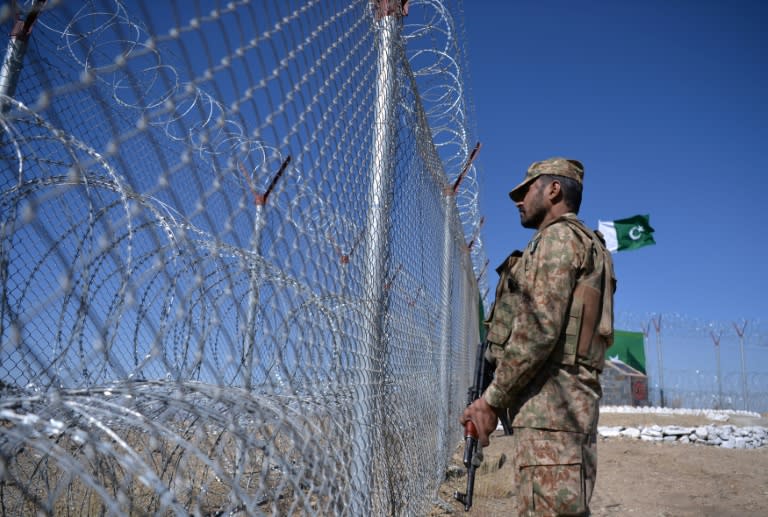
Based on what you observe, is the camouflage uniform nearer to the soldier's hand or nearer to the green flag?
the soldier's hand

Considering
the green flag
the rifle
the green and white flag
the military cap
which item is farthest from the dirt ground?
the green flag

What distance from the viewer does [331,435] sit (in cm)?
157

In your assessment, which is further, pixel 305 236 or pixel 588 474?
pixel 588 474

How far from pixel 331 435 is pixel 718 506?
5.26m

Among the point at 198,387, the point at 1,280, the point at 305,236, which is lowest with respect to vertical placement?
the point at 198,387

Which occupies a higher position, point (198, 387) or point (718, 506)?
point (198, 387)

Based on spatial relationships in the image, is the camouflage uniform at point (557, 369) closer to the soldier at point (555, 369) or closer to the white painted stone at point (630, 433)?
the soldier at point (555, 369)

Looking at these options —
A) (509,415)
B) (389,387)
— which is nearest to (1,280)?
(389,387)

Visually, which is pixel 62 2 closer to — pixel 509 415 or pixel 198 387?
Result: pixel 198 387

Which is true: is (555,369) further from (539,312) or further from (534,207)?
(534,207)

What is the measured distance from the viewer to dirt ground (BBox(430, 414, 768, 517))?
507cm

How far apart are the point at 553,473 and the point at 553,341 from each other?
1.42ft

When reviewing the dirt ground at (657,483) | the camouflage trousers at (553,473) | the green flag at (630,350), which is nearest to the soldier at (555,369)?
the camouflage trousers at (553,473)

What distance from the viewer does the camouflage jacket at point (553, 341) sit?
6.78ft
